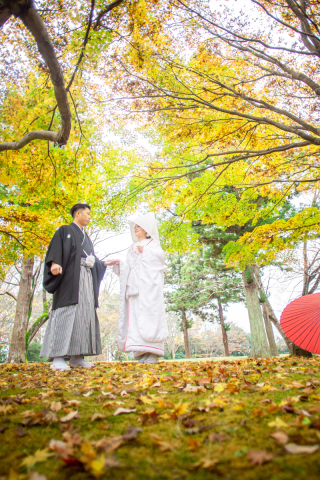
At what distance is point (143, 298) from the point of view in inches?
172

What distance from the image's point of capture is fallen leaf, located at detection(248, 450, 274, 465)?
0.87 metres

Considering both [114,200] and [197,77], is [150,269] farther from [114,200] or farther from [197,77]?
[197,77]

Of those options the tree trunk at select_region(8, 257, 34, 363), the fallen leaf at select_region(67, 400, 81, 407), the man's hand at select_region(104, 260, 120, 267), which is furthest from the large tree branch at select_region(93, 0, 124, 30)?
the tree trunk at select_region(8, 257, 34, 363)

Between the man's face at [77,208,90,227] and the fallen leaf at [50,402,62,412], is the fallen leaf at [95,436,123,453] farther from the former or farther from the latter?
the man's face at [77,208,90,227]

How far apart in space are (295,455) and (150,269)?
367cm

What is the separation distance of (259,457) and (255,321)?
10.5 meters

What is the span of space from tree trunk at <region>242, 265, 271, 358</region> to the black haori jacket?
24.3 feet

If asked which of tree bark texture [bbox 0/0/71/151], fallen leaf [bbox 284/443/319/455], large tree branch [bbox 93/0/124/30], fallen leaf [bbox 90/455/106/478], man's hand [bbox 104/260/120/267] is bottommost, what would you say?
fallen leaf [bbox 284/443/319/455]

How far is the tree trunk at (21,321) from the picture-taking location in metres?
7.99

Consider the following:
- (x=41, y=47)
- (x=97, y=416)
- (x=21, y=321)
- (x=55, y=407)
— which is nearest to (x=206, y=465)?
(x=97, y=416)

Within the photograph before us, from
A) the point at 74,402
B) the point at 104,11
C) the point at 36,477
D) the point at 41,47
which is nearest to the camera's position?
the point at 36,477

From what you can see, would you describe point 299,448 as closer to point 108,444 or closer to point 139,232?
point 108,444

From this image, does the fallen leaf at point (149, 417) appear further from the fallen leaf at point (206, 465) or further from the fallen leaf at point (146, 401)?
the fallen leaf at point (206, 465)

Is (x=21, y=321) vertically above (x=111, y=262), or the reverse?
(x=111, y=262)
